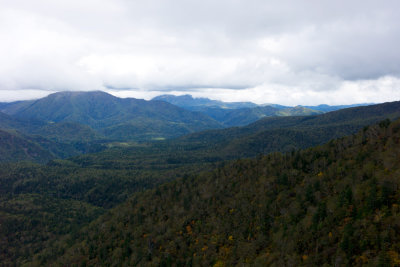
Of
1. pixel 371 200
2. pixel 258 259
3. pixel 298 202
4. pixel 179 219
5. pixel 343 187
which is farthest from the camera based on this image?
pixel 179 219

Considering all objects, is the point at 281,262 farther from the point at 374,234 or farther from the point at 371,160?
the point at 371,160

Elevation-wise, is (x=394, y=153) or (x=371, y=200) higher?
(x=394, y=153)

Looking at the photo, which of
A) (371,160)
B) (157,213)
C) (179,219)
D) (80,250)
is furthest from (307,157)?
(80,250)

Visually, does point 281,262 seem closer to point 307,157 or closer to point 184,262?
point 184,262

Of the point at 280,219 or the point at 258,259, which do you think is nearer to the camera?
the point at 258,259

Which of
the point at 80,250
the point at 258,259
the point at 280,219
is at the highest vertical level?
the point at 280,219

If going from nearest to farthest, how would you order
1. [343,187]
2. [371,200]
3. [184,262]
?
1. [371,200]
2. [343,187]
3. [184,262]
